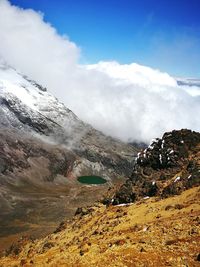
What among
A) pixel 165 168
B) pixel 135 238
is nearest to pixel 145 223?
pixel 135 238

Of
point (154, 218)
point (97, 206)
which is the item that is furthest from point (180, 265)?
point (97, 206)

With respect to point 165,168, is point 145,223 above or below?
below

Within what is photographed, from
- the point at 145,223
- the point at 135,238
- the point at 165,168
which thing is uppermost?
the point at 165,168

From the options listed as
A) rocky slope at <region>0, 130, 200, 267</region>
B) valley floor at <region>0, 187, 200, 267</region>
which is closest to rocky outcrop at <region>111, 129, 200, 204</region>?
rocky slope at <region>0, 130, 200, 267</region>

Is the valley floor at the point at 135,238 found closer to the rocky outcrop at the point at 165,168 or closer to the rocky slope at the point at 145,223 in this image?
the rocky slope at the point at 145,223

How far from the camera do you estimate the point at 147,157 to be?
78812 millimetres

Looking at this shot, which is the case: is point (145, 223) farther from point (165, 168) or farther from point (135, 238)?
point (165, 168)

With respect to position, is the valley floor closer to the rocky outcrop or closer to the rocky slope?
the rocky slope

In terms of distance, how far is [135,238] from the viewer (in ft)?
138

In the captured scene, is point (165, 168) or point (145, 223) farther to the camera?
point (165, 168)

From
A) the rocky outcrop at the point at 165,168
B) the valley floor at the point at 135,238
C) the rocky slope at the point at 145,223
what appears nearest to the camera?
the valley floor at the point at 135,238

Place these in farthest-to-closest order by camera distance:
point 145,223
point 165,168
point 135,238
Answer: point 165,168 → point 145,223 → point 135,238


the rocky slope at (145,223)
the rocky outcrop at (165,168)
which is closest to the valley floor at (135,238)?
the rocky slope at (145,223)

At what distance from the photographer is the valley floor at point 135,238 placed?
3528 cm
